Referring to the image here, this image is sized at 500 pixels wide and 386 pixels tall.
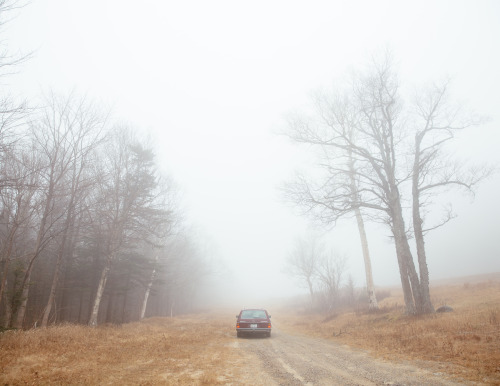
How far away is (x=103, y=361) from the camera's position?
7.48 meters

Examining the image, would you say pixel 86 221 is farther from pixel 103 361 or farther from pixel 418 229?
pixel 418 229

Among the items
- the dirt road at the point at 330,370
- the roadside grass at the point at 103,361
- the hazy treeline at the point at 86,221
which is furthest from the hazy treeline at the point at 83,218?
the dirt road at the point at 330,370

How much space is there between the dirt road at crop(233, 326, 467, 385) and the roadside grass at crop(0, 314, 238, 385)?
2.52 ft

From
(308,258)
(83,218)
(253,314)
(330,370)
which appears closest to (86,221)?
(83,218)

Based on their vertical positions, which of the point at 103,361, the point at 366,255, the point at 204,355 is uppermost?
the point at 366,255

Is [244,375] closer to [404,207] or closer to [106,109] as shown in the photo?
[404,207]

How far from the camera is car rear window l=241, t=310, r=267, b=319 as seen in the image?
585 inches

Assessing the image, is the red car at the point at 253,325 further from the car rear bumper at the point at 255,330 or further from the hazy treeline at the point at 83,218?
the hazy treeline at the point at 83,218

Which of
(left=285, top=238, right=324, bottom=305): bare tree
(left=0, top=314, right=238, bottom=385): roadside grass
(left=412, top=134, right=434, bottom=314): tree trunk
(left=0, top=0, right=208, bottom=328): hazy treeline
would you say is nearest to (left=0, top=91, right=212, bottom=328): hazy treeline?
(left=0, top=0, right=208, bottom=328): hazy treeline

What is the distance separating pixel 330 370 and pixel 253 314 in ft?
30.3

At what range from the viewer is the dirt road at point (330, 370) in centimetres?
550

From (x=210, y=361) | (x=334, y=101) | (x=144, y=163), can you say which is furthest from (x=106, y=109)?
(x=210, y=361)

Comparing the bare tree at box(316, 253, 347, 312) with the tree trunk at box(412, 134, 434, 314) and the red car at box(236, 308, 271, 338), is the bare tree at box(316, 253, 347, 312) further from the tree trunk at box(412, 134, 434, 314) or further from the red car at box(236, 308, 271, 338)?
the tree trunk at box(412, 134, 434, 314)

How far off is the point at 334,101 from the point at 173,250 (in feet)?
80.1
